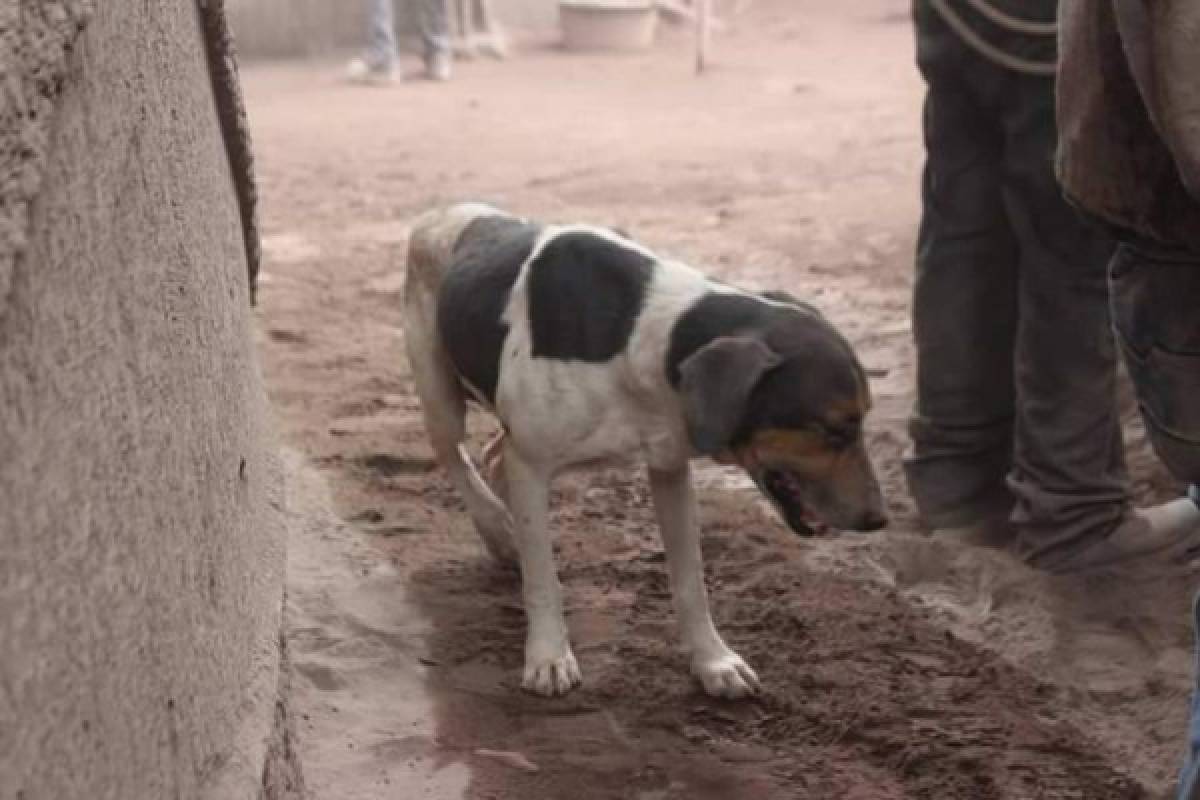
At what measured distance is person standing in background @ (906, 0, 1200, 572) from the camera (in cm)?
430

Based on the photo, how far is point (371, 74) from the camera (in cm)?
1280

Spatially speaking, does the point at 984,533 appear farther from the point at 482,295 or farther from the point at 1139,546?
the point at 482,295

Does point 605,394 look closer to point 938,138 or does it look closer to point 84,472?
point 938,138

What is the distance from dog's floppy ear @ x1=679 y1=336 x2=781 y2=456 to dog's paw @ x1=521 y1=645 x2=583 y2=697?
61cm

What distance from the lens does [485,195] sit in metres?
8.77

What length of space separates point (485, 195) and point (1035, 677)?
17.1 ft

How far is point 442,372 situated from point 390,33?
8.74m

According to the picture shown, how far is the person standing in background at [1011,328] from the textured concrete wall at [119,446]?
2150mm

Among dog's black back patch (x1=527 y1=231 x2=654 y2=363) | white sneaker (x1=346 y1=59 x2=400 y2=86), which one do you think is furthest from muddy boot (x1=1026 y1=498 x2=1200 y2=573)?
white sneaker (x1=346 y1=59 x2=400 y2=86)

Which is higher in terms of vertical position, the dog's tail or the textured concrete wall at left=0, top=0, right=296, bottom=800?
the textured concrete wall at left=0, top=0, right=296, bottom=800

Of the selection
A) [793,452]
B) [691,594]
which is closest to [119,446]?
[793,452]

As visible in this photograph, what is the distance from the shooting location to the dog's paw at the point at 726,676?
12.7 feet

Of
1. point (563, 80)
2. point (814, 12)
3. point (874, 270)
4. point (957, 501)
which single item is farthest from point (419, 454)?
point (814, 12)

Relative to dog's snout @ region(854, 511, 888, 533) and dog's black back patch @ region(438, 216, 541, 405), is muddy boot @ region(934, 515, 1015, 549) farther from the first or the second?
dog's black back patch @ region(438, 216, 541, 405)
